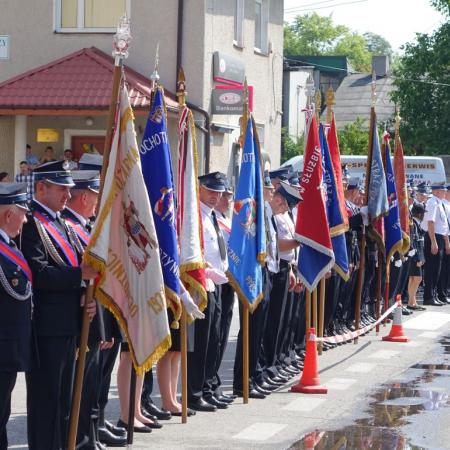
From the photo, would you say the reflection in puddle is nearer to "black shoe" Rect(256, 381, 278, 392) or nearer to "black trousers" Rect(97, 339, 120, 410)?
"black shoe" Rect(256, 381, 278, 392)

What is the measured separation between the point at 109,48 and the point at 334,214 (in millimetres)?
11523

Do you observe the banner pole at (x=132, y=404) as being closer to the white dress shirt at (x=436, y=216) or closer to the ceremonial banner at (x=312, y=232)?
the ceremonial banner at (x=312, y=232)

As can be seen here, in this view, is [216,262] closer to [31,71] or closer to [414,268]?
[414,268]

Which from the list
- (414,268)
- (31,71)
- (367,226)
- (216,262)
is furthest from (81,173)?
(31,71)

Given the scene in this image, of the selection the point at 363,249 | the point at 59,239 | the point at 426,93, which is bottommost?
the point at 59,239

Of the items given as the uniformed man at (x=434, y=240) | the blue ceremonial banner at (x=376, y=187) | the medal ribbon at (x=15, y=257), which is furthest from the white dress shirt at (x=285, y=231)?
the uniformed man at (x=434, y=240)

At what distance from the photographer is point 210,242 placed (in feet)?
34.0

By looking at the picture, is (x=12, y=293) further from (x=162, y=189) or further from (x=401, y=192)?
(x=401, y=192)

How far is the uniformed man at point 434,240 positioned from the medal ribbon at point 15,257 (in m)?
14.9

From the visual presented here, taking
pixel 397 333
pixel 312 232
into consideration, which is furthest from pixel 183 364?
pixel 397 333

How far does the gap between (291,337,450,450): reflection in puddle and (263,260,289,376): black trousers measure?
109cm

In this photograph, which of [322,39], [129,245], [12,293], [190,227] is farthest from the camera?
[322,39]

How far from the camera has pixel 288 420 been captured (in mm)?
10039

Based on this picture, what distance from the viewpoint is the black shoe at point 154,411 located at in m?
9.86
